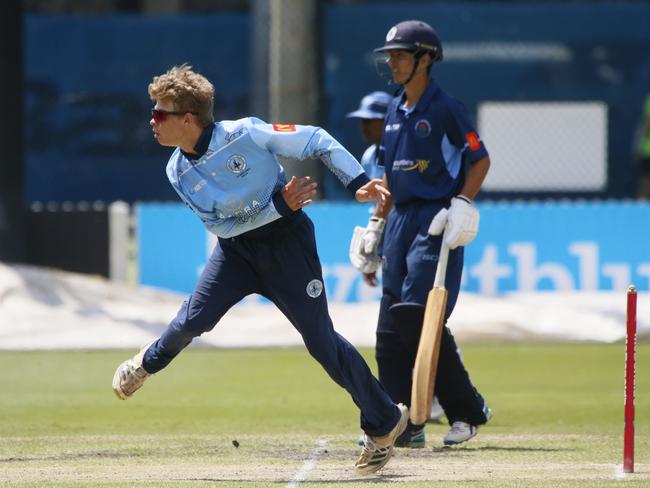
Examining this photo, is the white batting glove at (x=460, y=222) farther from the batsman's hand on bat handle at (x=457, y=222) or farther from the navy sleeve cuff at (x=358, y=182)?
the navy sleeve cuff at (x=358, y=182)

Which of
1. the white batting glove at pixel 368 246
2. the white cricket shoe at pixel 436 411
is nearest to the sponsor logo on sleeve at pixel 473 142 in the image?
the white batting glove at pixel 368 246

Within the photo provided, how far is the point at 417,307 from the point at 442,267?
0.24 meters

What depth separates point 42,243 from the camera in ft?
50.4

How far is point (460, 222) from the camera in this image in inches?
305

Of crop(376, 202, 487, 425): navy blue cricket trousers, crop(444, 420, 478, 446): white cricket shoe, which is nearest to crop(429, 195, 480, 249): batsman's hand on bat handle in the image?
crop(376, 202, 487, 425): navy blue cricket trousers

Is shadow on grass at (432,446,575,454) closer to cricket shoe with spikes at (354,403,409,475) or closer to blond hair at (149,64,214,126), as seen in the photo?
cricket shoe with spikes at (354,403,409,475)

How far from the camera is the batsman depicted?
7.98 m

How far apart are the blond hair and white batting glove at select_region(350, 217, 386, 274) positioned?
171 cm

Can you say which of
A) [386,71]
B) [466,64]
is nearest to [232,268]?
[386,71]

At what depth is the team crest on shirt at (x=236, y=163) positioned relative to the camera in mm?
6926

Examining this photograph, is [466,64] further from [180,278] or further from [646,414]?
[646,414]

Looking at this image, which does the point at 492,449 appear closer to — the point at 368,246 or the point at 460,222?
the point at 460,222

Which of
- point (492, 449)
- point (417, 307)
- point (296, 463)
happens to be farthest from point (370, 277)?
point (296, 463)

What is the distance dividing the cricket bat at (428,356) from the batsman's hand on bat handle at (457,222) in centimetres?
26
